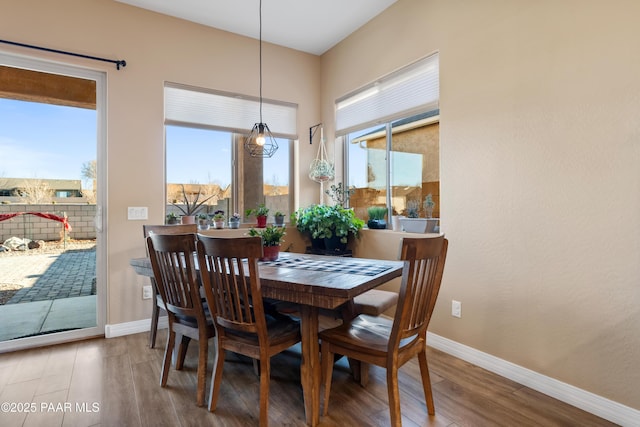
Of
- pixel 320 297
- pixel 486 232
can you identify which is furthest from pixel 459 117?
pixel 320 297

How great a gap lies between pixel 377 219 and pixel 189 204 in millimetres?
1985

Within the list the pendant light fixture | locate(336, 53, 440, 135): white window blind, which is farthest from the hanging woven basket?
the pendant light fixture

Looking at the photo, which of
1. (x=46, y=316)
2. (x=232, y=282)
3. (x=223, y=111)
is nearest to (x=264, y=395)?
(x=232, y=282)

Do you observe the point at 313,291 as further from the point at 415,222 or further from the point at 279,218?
the point at 279,218

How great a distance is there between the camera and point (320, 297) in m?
1.61

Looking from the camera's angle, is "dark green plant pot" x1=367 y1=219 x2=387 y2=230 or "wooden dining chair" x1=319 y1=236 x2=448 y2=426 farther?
"dark green plant pot" x1=367 y1=219 x2=387 y2=230

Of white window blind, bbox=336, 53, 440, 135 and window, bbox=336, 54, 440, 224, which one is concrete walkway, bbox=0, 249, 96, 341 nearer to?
window, bbox=336, 54, 440, 224

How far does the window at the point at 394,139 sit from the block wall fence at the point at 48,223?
8.87 ft

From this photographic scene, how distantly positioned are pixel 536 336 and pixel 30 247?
3.96 m

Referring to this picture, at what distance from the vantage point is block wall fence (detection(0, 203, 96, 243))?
2784mm

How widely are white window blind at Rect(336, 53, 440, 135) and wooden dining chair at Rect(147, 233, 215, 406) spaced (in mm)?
2253

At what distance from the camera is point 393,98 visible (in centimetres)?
328

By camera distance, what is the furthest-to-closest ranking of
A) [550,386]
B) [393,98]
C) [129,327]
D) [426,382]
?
[393,98] < [129,327] < [550,386] < [426,382]

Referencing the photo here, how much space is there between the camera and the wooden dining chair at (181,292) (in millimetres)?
1897
